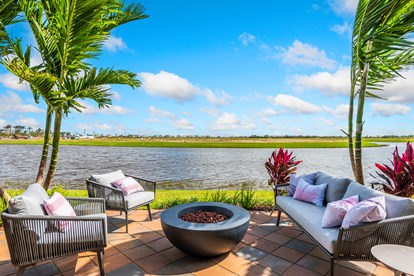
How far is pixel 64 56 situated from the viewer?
3588mm

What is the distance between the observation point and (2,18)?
3.55 meters

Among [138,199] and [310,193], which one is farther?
[138,199]

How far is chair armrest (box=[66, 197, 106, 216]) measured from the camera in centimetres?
301

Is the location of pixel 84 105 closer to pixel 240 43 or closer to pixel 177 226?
pixel 177 226

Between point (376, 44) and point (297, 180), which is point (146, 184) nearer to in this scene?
point (297, 180)

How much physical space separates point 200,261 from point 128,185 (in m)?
2.00

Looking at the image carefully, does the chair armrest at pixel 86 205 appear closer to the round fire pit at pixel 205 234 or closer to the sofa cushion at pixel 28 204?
the sofa cushion at pixel 28 204

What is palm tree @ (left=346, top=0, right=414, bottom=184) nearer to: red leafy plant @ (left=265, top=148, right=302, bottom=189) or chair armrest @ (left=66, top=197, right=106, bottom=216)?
red leafy plant @ (left=265, top=148, right=302, bottom=189)

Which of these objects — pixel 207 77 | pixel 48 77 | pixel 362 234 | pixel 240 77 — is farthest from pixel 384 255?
pixel 207 77

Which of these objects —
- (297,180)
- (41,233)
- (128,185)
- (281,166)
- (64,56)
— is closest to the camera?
(41,233)

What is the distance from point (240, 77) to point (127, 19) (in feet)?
14.6

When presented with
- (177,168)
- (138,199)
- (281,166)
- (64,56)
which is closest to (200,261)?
(138,199)

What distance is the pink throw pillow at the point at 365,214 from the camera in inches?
88.1

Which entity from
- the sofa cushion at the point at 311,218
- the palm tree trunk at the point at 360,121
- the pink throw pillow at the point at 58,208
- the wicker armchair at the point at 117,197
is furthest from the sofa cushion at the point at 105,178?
the palm tree trunk at the point at 360,121
